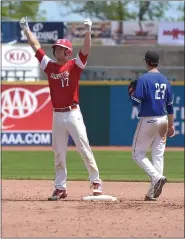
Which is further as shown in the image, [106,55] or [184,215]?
[106,55]

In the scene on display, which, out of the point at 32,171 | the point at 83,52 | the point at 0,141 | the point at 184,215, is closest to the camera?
the point at 184,215

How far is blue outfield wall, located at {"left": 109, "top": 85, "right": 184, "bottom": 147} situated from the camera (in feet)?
76.7

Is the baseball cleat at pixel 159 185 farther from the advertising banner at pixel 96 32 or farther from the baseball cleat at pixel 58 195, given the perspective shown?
the advertising banner at pixel 96 32

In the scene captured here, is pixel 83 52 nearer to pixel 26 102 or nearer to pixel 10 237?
pixel 10 237

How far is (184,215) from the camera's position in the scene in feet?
27.6

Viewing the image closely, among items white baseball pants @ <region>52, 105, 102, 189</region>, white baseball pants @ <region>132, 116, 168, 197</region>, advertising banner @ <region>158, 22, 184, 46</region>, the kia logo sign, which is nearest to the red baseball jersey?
white baseball pants @ <region>52, 105, 102, 189</region>

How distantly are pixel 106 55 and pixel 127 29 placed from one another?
8.11 ft

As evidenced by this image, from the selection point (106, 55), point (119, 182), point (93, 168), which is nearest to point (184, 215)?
point (93, 168)

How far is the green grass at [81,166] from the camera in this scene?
14.2m

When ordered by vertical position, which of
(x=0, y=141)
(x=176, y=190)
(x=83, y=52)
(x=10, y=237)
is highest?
(x=83, y=52)

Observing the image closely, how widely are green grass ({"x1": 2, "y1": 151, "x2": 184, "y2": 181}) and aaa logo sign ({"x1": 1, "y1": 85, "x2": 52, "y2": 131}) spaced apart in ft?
7.57

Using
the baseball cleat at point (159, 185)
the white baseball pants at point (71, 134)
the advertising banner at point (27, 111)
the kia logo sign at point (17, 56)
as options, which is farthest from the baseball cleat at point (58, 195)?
the kia logo sign at point (17, 56)

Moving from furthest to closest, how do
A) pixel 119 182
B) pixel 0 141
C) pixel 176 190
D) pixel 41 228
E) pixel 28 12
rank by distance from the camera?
pixel 28 12, pixel 0 141, pixel 119 182, pixel 176 190, pixel 41 228

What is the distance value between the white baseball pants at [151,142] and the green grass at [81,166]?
3651 millimetres
